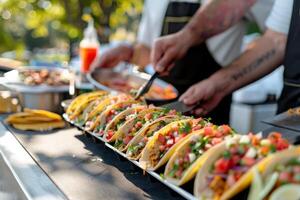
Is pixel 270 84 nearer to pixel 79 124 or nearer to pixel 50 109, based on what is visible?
pixel 50 109

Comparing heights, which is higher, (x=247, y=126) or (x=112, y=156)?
(x=112, y=156)

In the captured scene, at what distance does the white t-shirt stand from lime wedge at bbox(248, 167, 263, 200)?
2249 millimetres

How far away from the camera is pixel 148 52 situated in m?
3.78

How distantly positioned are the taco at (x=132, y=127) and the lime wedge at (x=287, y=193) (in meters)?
0.78

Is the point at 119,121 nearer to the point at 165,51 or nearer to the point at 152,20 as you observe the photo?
the point at 165,51

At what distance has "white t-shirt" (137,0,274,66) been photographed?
3277 millimetres

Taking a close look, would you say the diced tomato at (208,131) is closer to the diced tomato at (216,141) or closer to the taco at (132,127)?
the diced tomato at (216,141)

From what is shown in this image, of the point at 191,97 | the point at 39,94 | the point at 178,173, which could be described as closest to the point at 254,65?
the point at 191,97

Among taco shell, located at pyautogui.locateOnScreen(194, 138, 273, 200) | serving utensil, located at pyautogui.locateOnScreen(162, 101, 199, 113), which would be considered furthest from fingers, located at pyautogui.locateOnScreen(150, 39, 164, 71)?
taco shell, located at pyautogui.locateOnScreen(194, 138, 273, 200)

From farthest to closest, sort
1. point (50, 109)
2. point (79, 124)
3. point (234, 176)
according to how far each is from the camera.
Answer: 1. point (50, 109)
2. point (79, 124)
3. point (234, 176)

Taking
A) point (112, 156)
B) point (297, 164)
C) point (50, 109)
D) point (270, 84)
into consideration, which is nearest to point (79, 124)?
point (112, 156)

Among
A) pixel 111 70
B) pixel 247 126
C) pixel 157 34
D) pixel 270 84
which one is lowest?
pixel 247 126

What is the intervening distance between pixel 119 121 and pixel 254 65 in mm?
1181

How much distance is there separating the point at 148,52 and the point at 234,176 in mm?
2649
